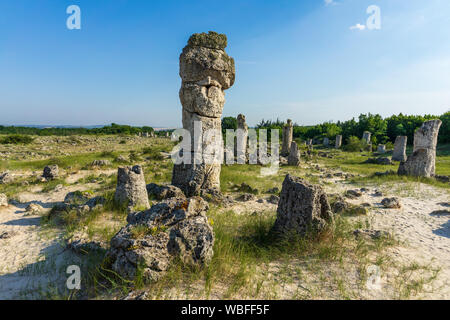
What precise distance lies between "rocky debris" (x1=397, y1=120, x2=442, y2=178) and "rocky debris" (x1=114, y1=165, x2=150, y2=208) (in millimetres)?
11755

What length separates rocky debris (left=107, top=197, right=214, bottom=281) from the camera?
2720 mm

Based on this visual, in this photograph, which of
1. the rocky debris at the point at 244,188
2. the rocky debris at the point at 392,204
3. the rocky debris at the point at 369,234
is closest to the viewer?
the rocky debris at the point at 369,234

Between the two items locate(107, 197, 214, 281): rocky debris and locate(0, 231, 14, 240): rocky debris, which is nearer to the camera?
locate(107, 197, 214, 281): rocky debris

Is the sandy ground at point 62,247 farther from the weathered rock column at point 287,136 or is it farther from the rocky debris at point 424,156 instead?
the weathered rock column at point 287,136

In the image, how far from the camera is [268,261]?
3352mm

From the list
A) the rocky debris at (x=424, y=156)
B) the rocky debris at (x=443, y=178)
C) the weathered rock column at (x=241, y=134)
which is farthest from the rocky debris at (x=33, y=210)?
the rocky debris at (x=443, y=178)

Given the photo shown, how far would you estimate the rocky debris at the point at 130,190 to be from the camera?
5664 mm

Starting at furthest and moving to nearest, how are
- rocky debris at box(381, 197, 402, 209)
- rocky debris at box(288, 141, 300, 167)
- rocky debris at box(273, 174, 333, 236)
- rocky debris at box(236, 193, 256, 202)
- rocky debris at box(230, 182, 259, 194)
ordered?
rocky debris at box(288, 141, 300, 167) < rocky debris at box(230, 182, 259, 194) < rocky debris at box(236, 193, 256, 202) < rocky debris at box(381, 197, 402, 209) < rocky debris at box(273, 174, 333, 236)

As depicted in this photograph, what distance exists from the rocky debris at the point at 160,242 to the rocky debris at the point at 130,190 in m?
2.40

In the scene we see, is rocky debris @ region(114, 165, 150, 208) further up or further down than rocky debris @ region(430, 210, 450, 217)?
further up

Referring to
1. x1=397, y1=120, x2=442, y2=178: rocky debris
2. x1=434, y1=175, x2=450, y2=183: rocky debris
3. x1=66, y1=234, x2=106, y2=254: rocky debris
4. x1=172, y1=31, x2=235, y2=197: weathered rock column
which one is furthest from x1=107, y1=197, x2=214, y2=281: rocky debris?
x1=434, y1=175, x2=450, y2=183: rocky debris

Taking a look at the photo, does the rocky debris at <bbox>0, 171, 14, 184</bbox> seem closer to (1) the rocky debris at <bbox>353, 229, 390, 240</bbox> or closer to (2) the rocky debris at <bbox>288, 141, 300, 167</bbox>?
(1) the rocky debris at <bbox>353, 229, 390, 240</bbox>
